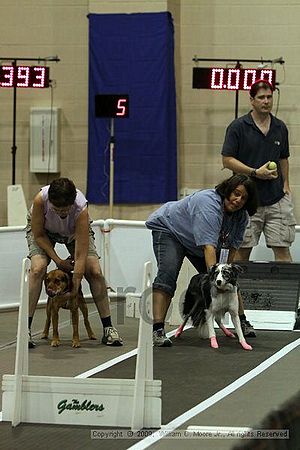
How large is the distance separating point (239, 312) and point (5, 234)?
2.31 m

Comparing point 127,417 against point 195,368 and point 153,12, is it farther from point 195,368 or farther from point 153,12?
point 153,12

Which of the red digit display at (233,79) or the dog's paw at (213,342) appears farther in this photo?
the red digit display at (233,79)

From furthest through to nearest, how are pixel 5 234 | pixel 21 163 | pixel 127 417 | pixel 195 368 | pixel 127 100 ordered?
1. pixel 21 163
2. pixel 127 100
3. pixel 5 234
4. pixel 195 368
5. pixel 127 417

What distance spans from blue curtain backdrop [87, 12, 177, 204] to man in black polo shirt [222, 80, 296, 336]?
A: 4.09 metres

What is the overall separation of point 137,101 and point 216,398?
7197 mm

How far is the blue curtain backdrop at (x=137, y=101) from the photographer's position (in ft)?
39.0

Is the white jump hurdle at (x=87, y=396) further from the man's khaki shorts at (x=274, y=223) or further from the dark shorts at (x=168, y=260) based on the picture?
the man's khaki shorts at (x=274, y=223)

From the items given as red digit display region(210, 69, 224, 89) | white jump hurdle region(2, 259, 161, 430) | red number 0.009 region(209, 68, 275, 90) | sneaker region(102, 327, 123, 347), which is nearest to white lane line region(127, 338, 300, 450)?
white jump hurdle region(2, 259, 161, 430)

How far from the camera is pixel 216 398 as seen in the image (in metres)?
5.14

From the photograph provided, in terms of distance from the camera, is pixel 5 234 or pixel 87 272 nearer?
pixel 87 272

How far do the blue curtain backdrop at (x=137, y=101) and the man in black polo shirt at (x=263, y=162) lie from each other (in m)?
4.09

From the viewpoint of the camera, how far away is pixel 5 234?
27.3 ft

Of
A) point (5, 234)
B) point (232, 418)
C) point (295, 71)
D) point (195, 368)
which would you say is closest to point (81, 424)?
point (232, 418)

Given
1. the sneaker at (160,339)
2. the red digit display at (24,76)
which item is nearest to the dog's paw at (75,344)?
the sneaker at (160,339)
